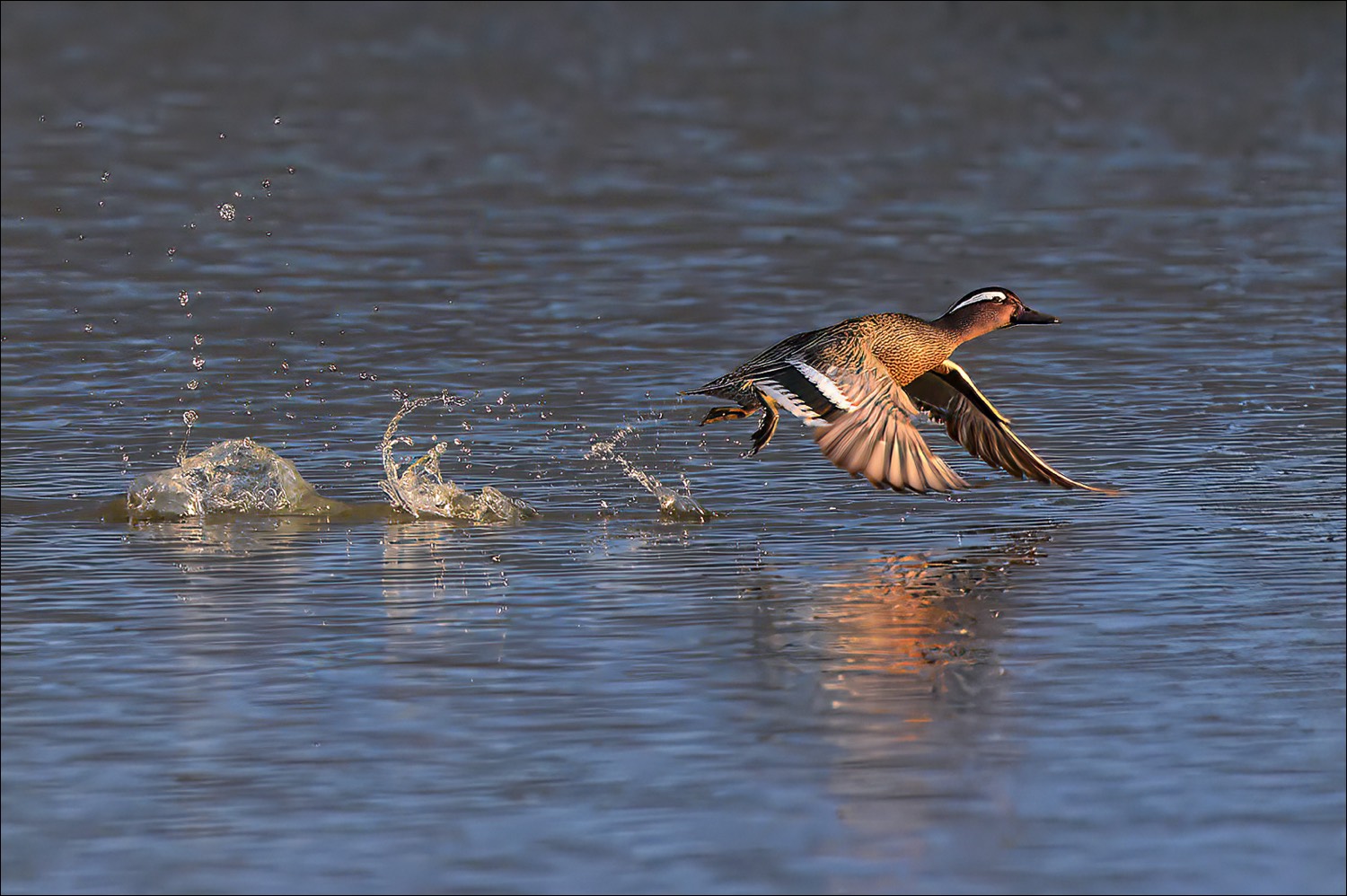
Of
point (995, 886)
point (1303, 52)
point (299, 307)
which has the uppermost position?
point (1303, 52)

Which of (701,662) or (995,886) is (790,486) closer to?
(701,662)

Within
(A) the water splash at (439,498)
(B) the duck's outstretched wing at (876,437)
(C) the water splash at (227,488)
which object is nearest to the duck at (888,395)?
(B) the duck's outstretched wing at (876,437)

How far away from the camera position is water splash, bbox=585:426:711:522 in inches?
534

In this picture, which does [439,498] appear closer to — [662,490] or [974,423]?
[662,490]

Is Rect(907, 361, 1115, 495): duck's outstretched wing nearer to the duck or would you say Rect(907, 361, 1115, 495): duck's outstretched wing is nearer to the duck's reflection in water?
the duck

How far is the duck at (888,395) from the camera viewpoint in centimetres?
1240

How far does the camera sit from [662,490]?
1386 centimetres

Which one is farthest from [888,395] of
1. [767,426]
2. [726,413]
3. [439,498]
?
[439,498]

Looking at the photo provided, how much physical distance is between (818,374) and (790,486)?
1.47m

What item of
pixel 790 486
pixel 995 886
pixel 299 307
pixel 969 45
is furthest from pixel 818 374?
pixel 969 45

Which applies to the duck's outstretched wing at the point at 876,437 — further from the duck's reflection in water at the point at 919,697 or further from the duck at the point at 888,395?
the duck's reflection in water at the point at 919,697

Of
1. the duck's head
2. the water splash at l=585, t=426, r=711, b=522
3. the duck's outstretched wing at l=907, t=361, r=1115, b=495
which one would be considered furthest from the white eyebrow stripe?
the water splash at l=585, t=426, r=711, b=522

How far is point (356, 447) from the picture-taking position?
15602 mm

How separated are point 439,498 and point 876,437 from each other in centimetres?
244
